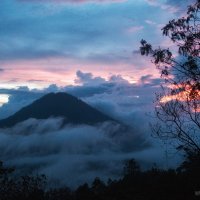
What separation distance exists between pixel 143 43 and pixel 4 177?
43743 mm

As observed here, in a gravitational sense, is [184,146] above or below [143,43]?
below

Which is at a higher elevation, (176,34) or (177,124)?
(176,34)

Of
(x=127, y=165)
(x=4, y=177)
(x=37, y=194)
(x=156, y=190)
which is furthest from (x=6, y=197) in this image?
(x=127, y=165)

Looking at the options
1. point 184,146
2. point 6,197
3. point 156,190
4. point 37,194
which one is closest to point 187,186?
point 156,190

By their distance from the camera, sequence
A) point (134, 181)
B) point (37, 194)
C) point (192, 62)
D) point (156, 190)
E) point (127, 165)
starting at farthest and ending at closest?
1. point (127, 165)
2. point (134, 181)
3. point (37, 194)
4. point (156, 190)
5. point (192, 62)

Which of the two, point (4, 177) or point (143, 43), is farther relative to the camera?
point (4, 177)

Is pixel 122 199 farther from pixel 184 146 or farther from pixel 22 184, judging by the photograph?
pixel 22 184

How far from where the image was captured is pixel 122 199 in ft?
131

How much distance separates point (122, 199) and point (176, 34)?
72.5 ft

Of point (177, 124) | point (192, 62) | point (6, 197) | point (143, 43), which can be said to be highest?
point (143, 43)

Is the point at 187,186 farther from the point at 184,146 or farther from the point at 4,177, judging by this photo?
the point at 4,177

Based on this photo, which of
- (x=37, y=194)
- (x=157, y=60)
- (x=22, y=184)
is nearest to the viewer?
(x=157, y=60)

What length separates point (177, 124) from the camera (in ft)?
68.6

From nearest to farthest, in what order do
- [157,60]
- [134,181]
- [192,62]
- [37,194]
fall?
[192,62] < [157,60] < [37,194] < [134,181]
